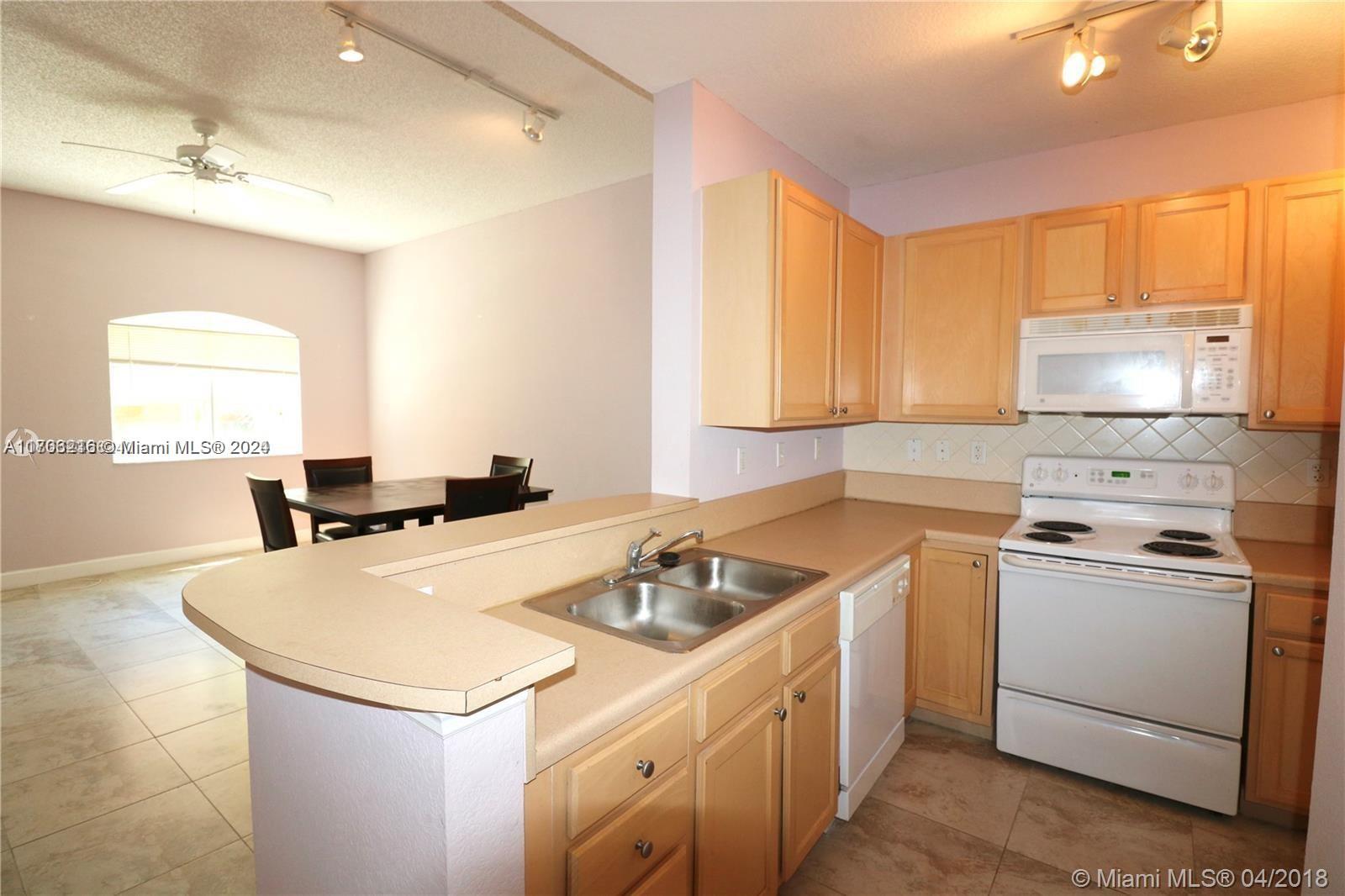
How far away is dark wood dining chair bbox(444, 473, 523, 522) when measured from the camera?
2.88 meters

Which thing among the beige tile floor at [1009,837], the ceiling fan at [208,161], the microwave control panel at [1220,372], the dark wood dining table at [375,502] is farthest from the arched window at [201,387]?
the microwave control panel at [1220,372]

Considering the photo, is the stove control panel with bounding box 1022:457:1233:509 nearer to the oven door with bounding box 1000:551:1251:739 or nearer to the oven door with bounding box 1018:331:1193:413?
the oven door with bounding box 1018:331:1193:413

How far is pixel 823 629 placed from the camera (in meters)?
1.85

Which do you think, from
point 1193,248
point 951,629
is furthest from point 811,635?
point 1193,248

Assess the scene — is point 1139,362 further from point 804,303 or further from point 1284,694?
point 804,303

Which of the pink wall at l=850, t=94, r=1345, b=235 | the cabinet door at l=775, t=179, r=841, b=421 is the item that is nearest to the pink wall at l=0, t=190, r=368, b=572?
the pink wall at l=850, t=94, r=1345, b=235

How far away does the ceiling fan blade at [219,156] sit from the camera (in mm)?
3326

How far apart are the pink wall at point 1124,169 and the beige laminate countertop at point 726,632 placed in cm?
151

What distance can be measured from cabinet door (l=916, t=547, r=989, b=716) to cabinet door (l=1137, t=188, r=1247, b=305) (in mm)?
1259

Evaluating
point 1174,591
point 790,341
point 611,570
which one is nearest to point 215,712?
point 611,570

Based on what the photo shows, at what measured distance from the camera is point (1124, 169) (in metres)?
2.70

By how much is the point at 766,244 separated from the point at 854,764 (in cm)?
175

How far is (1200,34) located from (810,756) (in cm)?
229

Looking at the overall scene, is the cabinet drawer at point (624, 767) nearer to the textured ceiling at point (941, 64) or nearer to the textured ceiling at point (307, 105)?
the textured ceiling at point (941, 64)
